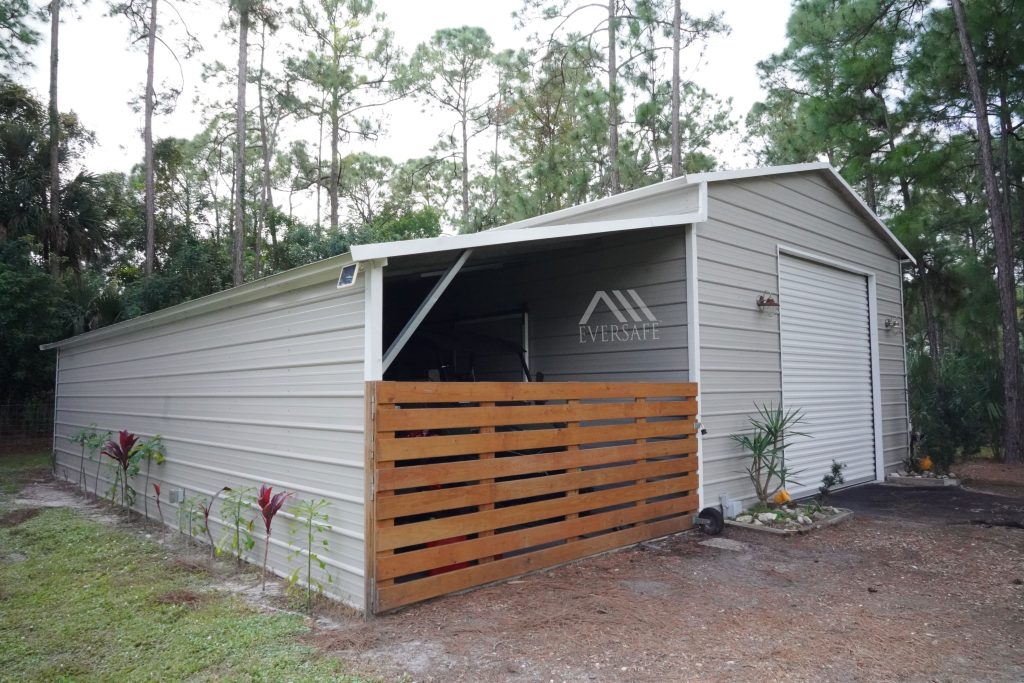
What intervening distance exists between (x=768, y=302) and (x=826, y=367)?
1.61 metres

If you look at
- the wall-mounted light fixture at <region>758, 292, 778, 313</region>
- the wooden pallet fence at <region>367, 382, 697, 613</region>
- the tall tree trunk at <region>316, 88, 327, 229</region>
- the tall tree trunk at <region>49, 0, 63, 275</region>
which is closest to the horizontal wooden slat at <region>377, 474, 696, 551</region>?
the wooden pallet fence at <region>367, 382, 697, 613</region>

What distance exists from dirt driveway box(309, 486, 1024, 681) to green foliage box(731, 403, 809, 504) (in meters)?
0.94

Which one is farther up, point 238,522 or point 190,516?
point 238,522

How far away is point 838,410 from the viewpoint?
25.5 ft

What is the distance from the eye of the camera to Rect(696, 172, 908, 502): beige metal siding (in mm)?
5961

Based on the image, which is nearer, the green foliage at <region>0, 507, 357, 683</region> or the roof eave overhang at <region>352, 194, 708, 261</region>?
the green foliage at <region>0, 507, 357, 683</region>

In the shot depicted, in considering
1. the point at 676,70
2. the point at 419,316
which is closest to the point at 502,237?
the point at 419,316

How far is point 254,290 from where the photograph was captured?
4.87 m

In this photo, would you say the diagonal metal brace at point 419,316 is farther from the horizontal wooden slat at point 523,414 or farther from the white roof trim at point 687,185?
the white roof trim at point 687,185

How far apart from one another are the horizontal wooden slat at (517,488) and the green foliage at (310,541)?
581 millimetres

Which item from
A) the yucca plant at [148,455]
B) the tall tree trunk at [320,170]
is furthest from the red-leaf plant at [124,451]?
the tall tree trunk at [320,170]

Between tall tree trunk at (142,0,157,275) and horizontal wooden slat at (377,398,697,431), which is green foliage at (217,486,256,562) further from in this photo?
tall tree trunk at (142,0,157,275)

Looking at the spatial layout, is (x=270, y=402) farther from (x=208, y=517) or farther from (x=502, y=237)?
(x=502, y=237)

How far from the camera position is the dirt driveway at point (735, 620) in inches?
120
